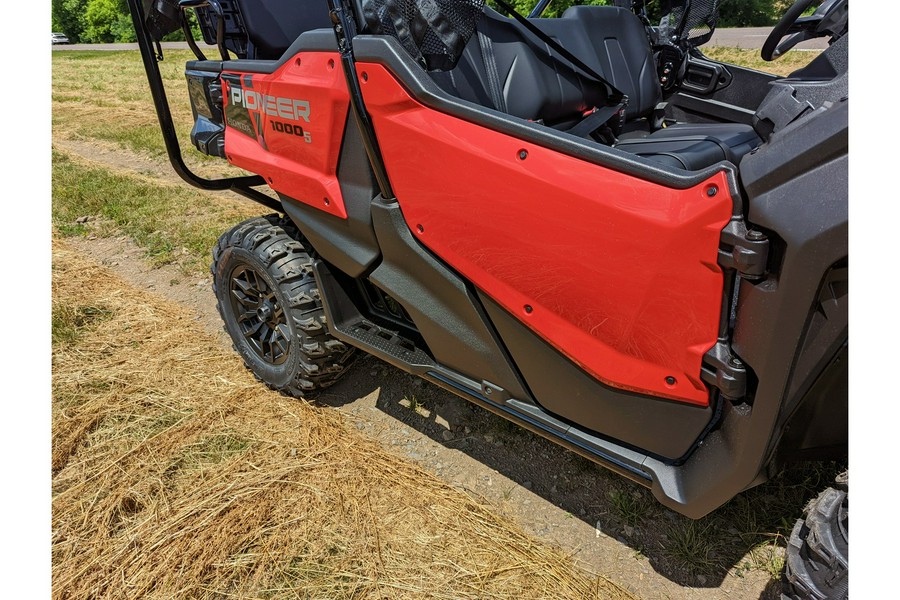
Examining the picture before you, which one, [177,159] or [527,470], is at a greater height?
[177,159]

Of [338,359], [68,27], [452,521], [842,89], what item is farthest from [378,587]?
[68,27]

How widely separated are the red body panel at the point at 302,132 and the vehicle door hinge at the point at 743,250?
44.9 inches

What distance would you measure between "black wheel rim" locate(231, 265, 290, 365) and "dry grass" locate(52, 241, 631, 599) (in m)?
0.22

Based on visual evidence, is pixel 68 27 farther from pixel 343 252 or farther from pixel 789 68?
pixel 343 252

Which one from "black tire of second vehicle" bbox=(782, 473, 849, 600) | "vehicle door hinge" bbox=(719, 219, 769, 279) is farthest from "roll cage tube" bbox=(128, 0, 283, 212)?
"black tire of second vehicle" bbox=(782, 473, 849, 600)

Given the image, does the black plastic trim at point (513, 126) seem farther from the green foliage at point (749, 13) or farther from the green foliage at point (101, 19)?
the green foliage at point (101, 19)

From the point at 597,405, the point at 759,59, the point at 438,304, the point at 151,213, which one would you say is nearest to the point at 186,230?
the point at 151,213

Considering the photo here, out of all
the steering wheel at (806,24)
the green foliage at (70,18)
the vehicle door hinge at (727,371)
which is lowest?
the green foliage at (70,18)

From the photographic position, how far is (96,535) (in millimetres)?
2104

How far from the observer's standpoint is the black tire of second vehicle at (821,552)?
1310mm

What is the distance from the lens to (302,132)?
2.05 m

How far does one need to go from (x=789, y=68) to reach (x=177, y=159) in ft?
25.4

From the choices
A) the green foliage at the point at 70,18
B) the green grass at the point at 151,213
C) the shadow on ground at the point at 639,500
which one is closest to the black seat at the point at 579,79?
the shadow on ground at the point at 639,500

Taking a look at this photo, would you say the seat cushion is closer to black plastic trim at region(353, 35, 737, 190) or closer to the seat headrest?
black plastic trim at region(353, 35, 737, 190)
